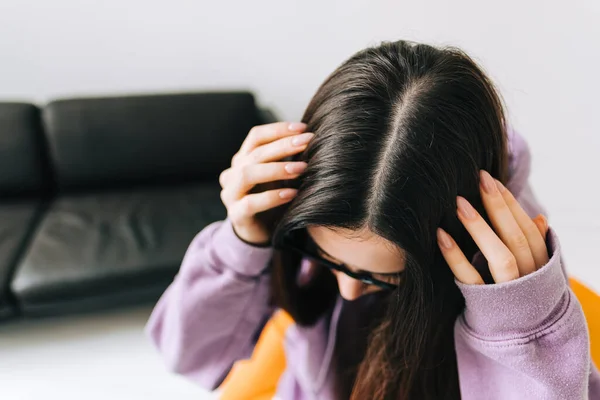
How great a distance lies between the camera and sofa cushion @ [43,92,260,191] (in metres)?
1.74

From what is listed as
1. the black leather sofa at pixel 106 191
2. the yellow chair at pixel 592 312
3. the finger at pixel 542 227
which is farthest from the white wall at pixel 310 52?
the finger at pixel 542 227

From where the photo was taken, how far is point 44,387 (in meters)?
1.46

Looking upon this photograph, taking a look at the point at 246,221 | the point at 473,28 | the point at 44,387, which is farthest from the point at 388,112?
the point at 44,387

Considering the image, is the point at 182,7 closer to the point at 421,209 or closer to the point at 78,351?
the point at 78,351

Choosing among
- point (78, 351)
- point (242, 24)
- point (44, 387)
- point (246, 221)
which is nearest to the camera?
point (246, 221)

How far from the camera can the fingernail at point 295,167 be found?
58cm

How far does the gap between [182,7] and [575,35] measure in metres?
1.44

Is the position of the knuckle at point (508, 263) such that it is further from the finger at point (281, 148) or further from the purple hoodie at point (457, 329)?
the finger at point (281, 148)

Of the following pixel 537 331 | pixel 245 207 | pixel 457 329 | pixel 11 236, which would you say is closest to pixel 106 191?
pixel 11 236

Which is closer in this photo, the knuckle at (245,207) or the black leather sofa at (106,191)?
the knuckle at (245,207)

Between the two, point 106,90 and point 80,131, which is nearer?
point 80,131

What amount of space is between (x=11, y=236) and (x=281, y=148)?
1355mm

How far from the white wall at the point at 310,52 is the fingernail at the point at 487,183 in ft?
3.75

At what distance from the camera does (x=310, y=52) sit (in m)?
1.91
